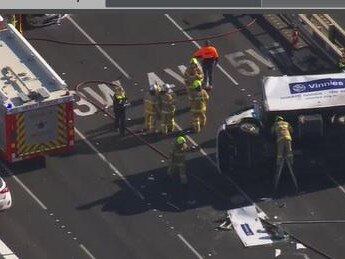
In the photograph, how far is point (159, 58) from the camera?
34969 millimetres

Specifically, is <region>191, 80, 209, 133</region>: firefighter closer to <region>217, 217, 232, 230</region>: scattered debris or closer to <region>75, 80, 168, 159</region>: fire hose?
<region>75, 80, 168, 159</region>: fire hose

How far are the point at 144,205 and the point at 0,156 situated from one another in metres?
4.48

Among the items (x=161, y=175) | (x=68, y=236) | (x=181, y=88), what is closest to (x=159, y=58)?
(x=181, y=88)

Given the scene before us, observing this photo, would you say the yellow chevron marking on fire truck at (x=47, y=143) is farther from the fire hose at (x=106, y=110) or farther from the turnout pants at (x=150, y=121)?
the turnout pants at (x=150, y=121)

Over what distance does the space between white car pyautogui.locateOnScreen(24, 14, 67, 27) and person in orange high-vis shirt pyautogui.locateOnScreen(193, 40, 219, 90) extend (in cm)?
543

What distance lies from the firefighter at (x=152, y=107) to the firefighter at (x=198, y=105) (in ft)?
3.48

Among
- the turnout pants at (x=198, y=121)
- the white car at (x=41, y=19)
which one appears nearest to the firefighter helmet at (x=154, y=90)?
the turnout pants at (x=198, y=121)

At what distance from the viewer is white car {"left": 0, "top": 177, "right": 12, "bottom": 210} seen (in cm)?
2766

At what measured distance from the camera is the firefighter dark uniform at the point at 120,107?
30.5 m

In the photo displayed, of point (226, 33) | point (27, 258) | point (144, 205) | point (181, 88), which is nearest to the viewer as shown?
point (27, 258)

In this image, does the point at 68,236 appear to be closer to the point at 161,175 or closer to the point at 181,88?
the point at 161,175

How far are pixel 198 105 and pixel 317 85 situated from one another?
12.5 feet

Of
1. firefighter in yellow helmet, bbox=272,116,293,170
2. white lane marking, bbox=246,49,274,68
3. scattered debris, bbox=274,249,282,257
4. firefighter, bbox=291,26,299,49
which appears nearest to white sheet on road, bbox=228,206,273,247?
scattered debris, bbox=274,249,282,257

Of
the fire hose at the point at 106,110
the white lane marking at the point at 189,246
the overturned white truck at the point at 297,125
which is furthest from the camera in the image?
the fire hose at the point at 106,110
